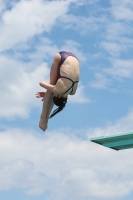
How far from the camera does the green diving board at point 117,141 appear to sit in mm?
14437

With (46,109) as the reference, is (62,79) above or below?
above

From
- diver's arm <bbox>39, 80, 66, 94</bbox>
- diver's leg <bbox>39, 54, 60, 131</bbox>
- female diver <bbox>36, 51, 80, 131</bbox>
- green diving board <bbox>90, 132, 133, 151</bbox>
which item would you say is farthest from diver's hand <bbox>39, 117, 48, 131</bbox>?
green diving board <bbox>90, 132, 133, 151</bbox>

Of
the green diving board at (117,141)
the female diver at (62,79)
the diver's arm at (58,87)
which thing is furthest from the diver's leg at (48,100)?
the green diving board at (117,141)

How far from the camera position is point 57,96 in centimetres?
1184

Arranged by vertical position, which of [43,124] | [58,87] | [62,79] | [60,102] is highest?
[62,79]

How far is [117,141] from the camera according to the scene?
1482 centimetres

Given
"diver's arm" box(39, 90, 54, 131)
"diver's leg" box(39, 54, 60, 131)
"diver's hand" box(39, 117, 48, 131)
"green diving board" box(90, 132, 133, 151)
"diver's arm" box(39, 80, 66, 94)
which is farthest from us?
"green diving board" box(90, 132, 133, 151)

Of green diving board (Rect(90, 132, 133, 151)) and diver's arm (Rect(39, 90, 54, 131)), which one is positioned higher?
green diving board (Rect(90, 132, 133, 151))

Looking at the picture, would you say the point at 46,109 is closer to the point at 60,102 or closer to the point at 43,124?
the point at 43,124

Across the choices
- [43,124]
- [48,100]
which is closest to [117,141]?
[43,124]

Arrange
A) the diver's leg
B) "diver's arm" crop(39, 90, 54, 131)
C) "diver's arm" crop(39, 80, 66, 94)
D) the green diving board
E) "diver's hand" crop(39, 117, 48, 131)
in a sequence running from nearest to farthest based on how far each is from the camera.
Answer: "diver's arm" crop(39, 80, 66, 94), the diver's leg, "diver's arm" crop(39, 90, 54, 131), "diver's hand" crop(39, 117, 48, 131), the green diving board

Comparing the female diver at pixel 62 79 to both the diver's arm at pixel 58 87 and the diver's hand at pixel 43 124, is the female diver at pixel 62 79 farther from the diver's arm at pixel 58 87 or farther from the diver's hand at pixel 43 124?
the diver's hand at pixel 43 124

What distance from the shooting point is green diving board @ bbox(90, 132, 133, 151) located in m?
14.4

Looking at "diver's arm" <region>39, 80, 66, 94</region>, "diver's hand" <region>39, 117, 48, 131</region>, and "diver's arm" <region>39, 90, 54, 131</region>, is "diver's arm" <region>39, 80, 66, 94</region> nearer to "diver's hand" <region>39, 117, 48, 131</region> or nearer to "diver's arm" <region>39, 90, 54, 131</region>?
"diver's arm" <region>39, 90, 54, 131</region>
